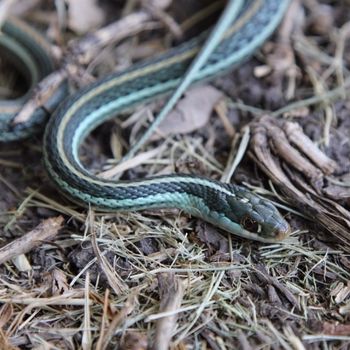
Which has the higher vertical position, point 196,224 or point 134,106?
point 134,106

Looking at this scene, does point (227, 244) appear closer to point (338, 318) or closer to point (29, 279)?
point (338, 318)

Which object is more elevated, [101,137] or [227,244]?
[101,137]

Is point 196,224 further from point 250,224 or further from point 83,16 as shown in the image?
point 83,16

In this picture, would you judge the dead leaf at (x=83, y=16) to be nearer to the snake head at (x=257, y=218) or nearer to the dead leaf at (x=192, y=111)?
the dead leaf at (x=192, y=111)

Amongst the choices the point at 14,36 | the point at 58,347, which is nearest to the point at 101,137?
the point at 14,36

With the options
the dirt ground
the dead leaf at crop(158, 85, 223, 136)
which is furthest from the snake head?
the dead leaf at crop(158, 85, 223, 136)

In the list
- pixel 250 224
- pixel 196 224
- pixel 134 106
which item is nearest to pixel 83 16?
pixel 134 106

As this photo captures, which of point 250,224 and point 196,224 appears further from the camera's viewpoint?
point 196,224
